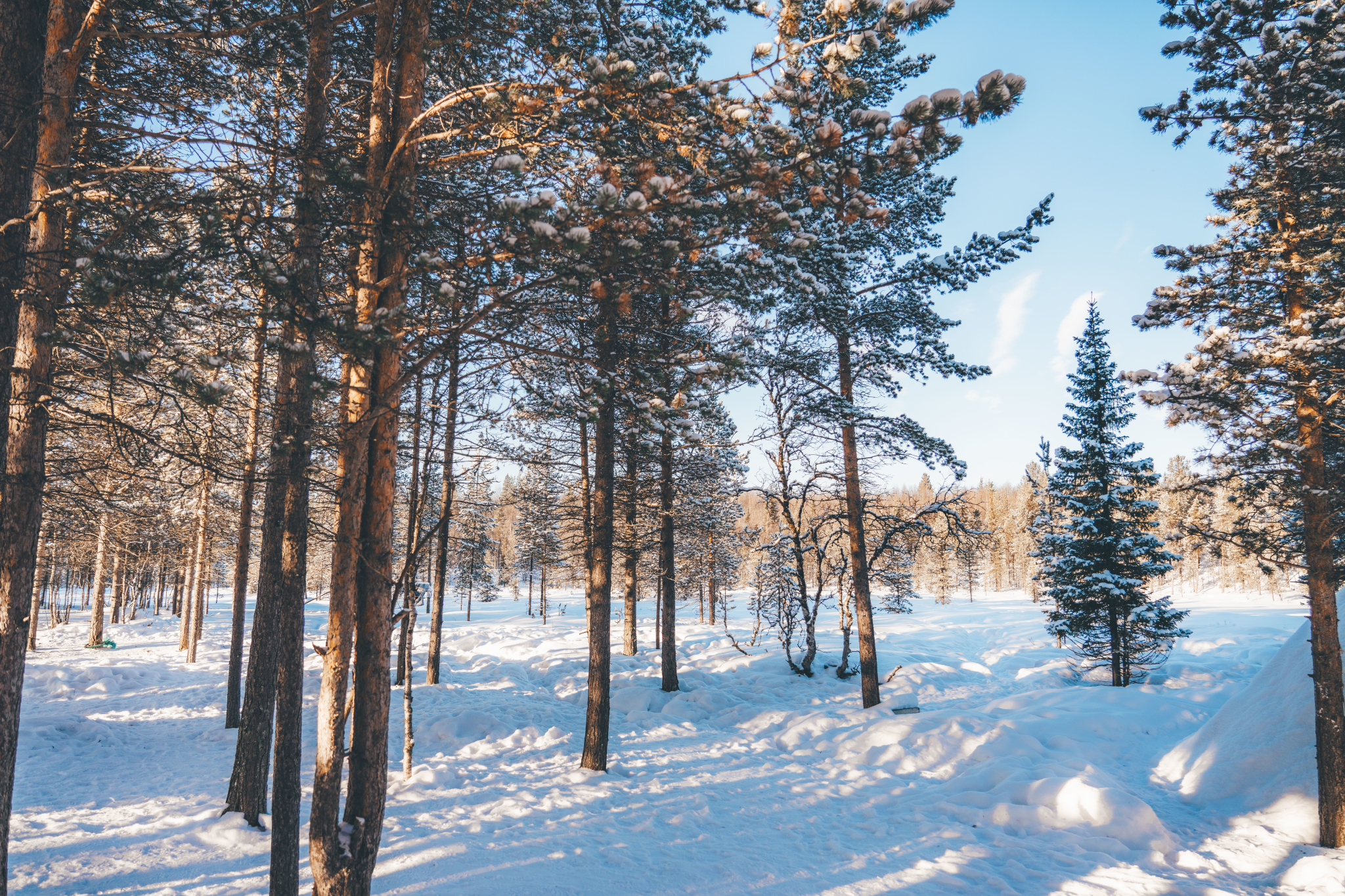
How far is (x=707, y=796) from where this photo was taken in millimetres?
8516

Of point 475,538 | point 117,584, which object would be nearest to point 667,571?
point 475,538

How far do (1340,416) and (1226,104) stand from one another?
15.1ft

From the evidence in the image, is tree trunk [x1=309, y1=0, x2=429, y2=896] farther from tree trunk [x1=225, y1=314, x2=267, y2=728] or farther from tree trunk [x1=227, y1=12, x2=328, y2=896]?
tree trunk [x1=225, y1=314, x2=267, y2=728]

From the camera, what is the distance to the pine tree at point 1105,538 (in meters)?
16.9

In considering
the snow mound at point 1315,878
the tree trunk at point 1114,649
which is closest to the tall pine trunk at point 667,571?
the snow mound at point 1315,878

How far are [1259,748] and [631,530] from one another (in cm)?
1234

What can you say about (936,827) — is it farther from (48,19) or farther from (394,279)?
(48,19)

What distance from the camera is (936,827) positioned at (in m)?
7.50

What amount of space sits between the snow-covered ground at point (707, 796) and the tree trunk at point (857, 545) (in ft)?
2.23

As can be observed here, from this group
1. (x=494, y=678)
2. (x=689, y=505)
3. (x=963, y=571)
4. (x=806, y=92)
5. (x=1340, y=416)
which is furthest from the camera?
(x=963, y=571)

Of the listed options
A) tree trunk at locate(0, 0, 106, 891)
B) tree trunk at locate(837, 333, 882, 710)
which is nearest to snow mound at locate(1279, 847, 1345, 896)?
tree trunk at locate(837, 333, 882, 710)

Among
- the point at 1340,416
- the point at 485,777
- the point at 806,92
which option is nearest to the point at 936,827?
the point at 485,777

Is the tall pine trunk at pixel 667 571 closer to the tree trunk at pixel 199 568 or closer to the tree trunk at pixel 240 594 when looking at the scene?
the tree trunk at pixel 240 594

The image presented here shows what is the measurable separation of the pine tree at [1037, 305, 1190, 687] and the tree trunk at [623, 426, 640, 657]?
42.8 feet
